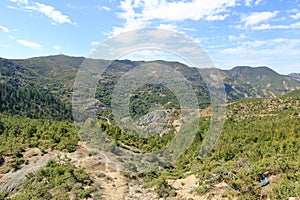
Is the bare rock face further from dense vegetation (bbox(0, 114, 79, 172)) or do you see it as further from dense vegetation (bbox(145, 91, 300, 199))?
dense vegetation (bbox(145, 91, 300, 199))

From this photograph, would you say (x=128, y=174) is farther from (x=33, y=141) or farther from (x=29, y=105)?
(x=29, y=105)

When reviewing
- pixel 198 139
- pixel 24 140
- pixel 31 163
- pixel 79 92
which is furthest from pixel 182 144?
pixel 24 140

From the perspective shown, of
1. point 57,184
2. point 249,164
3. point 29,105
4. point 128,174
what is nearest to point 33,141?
point 57,184

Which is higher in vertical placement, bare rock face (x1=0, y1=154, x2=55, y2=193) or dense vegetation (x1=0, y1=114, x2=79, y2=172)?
dense vegetation (x1=0, y1=114, x2=79, y2=172)

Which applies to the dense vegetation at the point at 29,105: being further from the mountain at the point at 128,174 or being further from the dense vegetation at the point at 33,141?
the mountain at the point at 128,174

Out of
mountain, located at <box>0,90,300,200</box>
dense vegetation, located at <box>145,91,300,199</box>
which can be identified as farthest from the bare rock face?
dense vegetation, located at <box>145,91,300,199</box>

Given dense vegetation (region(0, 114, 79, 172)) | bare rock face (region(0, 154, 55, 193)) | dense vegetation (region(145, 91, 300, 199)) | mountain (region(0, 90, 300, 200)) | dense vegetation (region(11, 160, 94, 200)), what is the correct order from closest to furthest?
1. dense vegetation (region(145, 91, 300, 199))
2. mountain (region(0, 90, 300, 200))
3. dense vegetation (region(11, 160, 94, 200))
4. bare rock face (region(0, 154, 55, 193))
5. dense vegetation (region(0, 114, 79, 172))

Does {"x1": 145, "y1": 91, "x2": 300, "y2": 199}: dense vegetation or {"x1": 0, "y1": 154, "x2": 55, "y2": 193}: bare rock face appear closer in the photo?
{"x1": 145, "y1": 91, "x2": 300, "y2": 199}: dense vegetation

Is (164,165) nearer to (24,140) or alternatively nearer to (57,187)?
(57,187)

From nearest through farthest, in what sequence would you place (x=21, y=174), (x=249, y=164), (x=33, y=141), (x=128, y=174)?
(x=249, y=164) → (x=128, y=174) → (x=21, y=174) → (x=33, y=141)
